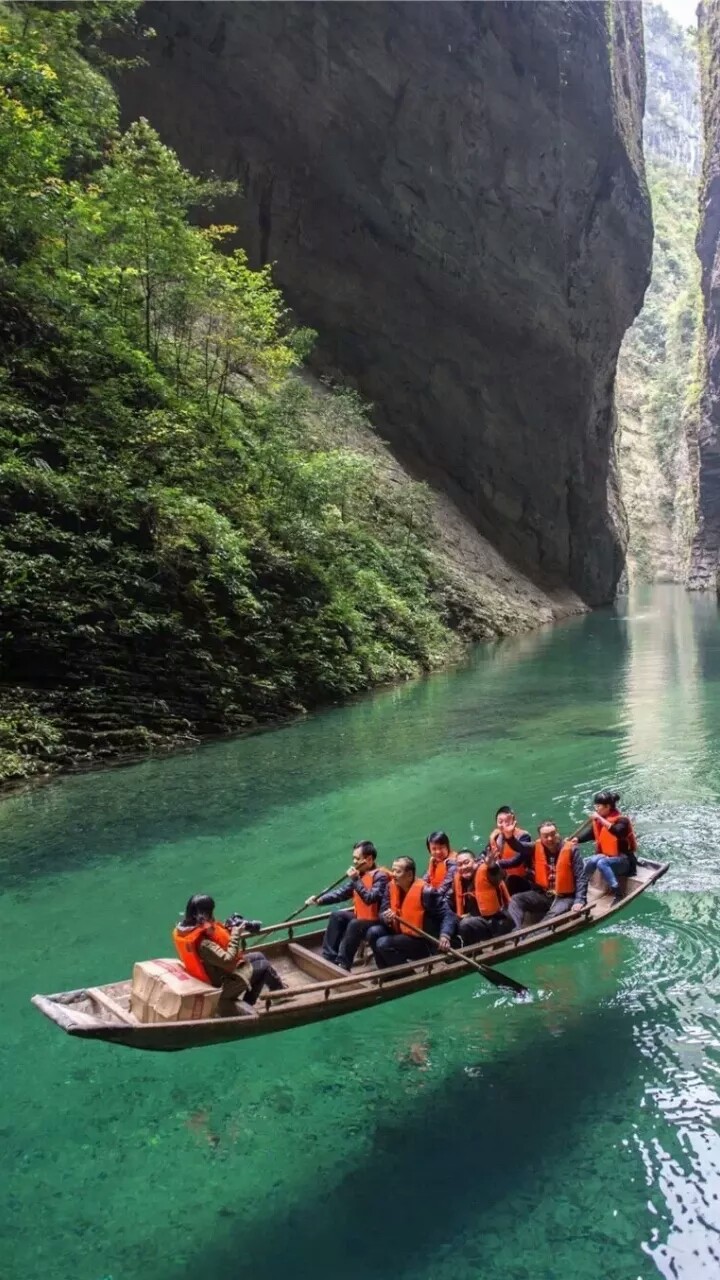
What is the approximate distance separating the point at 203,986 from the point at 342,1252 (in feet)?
4.95

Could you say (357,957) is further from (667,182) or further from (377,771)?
(667,182)

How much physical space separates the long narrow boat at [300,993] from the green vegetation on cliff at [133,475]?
23.6 feet

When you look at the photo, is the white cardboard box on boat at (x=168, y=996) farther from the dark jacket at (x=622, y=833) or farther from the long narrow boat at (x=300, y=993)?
the dark jacket at (x=622, y=833)

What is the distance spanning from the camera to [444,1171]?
4773 millimetres

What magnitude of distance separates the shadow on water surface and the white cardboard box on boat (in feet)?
3.07

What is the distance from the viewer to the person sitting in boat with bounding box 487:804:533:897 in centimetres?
810

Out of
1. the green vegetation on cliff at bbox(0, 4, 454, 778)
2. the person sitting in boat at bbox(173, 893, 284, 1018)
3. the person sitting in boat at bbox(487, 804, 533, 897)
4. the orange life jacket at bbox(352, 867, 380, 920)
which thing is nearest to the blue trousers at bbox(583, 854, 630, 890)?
the person sitting in boat at bbox(487, 804, 533, 897)

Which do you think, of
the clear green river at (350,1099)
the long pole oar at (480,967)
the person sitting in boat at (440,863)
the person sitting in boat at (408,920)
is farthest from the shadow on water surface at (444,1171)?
the person sitting in boat at (440,863)

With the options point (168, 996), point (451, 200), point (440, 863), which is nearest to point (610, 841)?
point (440, 863)

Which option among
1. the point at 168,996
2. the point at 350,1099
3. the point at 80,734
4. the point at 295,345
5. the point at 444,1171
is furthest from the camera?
the point at 295,345

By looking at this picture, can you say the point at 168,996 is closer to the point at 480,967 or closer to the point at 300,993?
the point at 300,993

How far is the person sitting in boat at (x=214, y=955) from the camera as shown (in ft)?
17.3

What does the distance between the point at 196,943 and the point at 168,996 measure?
43 centimetres

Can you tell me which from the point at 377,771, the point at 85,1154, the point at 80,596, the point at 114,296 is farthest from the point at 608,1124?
the point at 114,296
